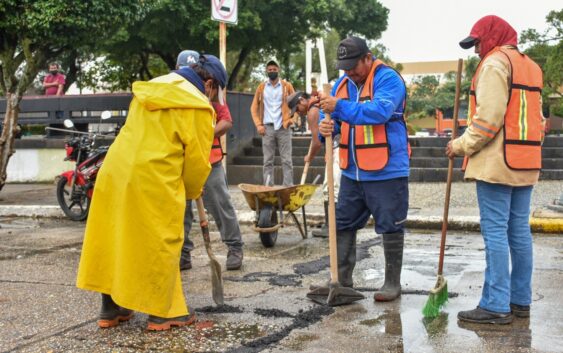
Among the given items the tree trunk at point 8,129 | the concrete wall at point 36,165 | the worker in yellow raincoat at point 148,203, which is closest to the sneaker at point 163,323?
the worker in yellow raincoat at point 148,203

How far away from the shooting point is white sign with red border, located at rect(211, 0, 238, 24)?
10.2 metres

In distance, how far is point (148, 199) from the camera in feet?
15.6

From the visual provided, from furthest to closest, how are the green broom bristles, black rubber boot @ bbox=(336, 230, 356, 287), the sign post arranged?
the sign post
black rubber boot @ bbox=(336, 230, 356, 287)
the green broom bristles

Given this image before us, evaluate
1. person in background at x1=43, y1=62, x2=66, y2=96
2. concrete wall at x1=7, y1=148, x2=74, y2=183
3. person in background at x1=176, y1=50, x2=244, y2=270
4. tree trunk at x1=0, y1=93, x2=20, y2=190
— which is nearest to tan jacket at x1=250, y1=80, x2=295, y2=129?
tree trunk at x1=0, y1=93, x2=20, y2=190

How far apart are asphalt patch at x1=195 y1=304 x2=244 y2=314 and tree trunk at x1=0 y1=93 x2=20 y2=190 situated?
736cm

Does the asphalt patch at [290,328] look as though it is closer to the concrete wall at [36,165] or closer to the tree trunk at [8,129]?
the tree trunk at [8,129]

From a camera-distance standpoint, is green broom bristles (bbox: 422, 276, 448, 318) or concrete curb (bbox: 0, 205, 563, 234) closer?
green broom bristles (bbox: 422, 276, 448, 318)

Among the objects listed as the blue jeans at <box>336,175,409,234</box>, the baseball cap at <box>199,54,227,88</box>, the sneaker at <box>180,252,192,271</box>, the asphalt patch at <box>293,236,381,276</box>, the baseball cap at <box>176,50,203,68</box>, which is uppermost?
the baseball cap at <box>176,50,203,68</box>

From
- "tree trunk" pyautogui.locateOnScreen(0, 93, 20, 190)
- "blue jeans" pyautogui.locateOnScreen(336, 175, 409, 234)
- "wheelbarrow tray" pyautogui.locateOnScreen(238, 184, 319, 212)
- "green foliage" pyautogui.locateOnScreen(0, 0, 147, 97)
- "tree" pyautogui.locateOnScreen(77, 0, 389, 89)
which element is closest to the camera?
"blue jeans" pyautogui.locateOnScreen(336, 175, 409, 234)

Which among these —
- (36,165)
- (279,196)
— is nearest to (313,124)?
(279,196)

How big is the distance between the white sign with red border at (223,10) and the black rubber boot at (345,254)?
5131 millimetres

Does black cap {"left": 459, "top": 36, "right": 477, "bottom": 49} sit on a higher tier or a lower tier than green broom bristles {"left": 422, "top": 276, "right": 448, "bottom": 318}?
higher

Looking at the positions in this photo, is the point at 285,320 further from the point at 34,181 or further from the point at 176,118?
the point at 34,181

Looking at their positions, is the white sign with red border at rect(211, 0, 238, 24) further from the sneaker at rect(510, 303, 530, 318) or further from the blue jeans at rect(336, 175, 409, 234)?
the sneaker at rect(510, 303, 530, 318)
